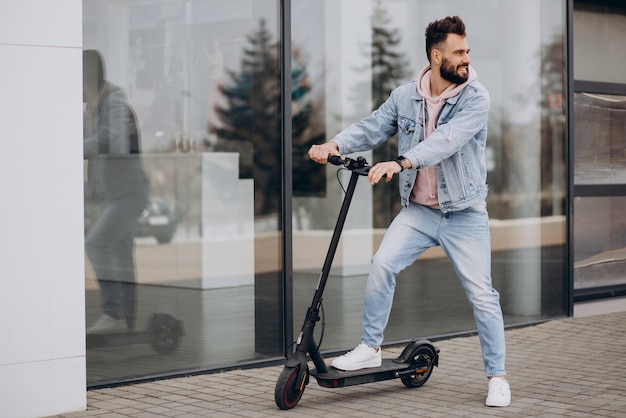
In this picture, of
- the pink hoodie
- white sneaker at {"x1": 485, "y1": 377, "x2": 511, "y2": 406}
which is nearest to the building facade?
the pink hoodie

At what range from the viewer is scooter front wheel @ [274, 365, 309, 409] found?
18.5 feet

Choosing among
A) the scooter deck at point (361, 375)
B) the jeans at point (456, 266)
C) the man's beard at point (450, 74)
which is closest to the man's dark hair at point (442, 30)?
the man's beard at point (450, 74)

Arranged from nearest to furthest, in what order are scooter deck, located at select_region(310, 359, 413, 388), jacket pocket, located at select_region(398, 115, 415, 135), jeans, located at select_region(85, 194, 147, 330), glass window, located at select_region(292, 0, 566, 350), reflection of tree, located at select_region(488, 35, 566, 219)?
scooter deck, located at select_region(310, 359, 413, 388) → jacket pocket, located at select_region(398, 115, 415, 135) → jeans, located at select_region(85, 194, 147, 330) → glass window, located at select_region(292, 0, 566, 350) → reflection of tree, located at select_region(488, 35, 566, 219)

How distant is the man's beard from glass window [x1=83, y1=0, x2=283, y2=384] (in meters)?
1.71

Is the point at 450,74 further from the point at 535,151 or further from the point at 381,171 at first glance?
the point at 535,151

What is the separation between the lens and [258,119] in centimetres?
723

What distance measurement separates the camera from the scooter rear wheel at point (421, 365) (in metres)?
6.24

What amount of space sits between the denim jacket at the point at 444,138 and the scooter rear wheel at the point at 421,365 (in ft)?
2.84

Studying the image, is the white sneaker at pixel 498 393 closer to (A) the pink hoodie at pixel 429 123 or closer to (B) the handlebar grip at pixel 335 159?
(A) the pink hoodie at pixel 429 123

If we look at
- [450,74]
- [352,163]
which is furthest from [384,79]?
[352,163]

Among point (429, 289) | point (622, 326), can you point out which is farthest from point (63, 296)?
point (622, 326)

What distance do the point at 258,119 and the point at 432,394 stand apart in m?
2.20

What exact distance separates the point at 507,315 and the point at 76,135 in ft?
14.9

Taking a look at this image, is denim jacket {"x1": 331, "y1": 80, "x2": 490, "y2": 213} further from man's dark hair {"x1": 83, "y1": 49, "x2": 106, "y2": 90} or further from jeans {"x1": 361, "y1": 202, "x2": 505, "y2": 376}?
man's dark hair {"x1": 83, "y1": 49, "x2": 106, "y2": 90}
